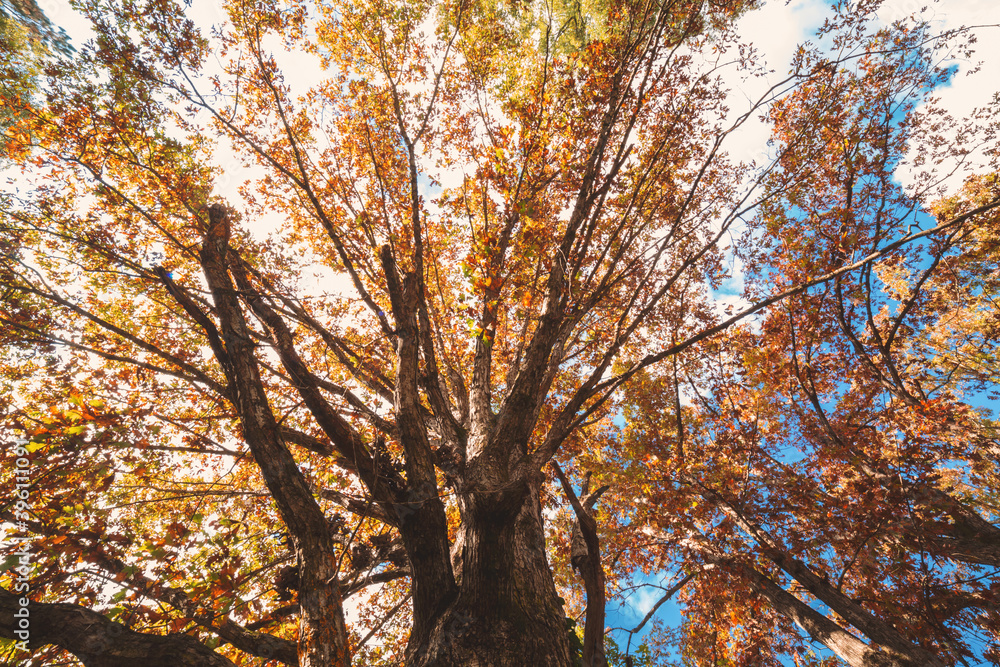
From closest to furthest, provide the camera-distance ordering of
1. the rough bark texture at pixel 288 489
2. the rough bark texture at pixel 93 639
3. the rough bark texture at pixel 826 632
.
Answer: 1. the rough bark texture at pixel 93 639
2. the rough bark texture at pixel 288 489
3. the rough bark texture at pixel 826 632

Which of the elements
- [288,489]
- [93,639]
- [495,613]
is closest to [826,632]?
[495,613]

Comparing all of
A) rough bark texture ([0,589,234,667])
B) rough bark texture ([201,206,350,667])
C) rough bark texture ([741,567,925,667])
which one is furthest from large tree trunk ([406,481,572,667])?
rough bark texture ([741,567,925,667])

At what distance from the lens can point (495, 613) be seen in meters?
3.24

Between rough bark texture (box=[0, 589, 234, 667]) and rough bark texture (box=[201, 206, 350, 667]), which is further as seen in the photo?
rough bark texture (box=[201, 206, 350, 667])

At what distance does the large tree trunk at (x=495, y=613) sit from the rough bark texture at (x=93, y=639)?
174 centimetres

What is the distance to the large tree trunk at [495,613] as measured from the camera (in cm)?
304

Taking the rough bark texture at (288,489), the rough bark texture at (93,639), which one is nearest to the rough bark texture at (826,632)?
the rough bark texture at (288,489)

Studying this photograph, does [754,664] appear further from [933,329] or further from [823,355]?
[933,329]

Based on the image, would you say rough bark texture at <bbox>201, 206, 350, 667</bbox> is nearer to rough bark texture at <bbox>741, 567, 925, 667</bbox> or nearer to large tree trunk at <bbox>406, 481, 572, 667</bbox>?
large tree trunk at <bbox>406, 481, 572, 667</bbox>

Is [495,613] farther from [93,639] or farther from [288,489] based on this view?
[93,639]

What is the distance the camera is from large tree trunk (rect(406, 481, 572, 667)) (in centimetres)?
304

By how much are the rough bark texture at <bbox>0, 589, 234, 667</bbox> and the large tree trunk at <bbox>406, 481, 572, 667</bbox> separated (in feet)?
5.70

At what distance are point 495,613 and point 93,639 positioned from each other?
9.34ft

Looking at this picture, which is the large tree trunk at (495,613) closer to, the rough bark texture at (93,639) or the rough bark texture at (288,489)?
the rough bark texture at (288,489)
